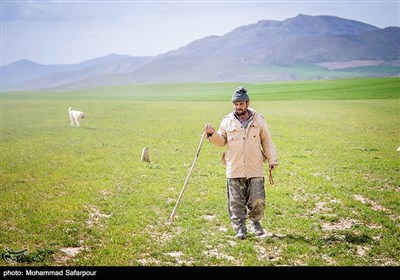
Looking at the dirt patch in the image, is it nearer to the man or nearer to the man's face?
the man

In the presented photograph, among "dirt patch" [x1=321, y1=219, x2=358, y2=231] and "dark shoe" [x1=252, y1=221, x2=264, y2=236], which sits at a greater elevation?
"dark shoe" [x1=252, y1=221, x2=264, y2=236]

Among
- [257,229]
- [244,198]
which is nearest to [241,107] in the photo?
[244,198]

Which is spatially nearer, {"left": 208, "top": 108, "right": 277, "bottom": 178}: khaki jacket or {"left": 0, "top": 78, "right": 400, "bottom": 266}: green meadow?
{"left": 0, "top": 78, "right": 400, "bottom": 266}: green meadow

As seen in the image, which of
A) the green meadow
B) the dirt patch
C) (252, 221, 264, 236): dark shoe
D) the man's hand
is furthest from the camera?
the dirt patch

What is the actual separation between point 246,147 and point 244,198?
4.58ft

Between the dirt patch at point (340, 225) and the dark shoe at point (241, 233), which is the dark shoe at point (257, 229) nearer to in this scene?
the dark shoe at point (241, 233)

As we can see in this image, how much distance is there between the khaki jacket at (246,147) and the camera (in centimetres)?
993

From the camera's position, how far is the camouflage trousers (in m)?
9.97

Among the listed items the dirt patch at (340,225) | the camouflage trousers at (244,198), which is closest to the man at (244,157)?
the camouflage trousers at (244,198)

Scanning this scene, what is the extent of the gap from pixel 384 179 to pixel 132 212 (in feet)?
35.2

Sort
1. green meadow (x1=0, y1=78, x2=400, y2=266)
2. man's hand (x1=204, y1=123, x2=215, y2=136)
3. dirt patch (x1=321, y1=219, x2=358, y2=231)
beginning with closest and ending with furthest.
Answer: green meadow (x1=0, y1=78, x2=400, y2=266) < man's hand (x1=204, y1=123, x2=215, y2=136) < dirt patch (x1=321, y1=219, x2=358, y2=231)

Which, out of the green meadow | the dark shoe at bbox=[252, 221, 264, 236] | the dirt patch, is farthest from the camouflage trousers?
the dirt patch

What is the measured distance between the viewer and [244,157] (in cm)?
995
